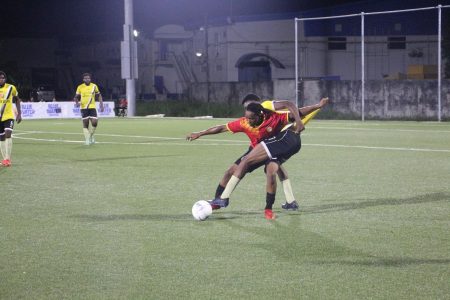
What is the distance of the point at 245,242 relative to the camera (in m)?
8.47

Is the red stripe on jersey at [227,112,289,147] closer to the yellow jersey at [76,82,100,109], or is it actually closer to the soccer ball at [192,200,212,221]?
the soccer ball at [192,200,212,221]

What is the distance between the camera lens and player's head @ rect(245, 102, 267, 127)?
994 centimetres

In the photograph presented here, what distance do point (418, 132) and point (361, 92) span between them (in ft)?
36.3

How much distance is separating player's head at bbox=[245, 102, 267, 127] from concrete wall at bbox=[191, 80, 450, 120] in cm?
2819

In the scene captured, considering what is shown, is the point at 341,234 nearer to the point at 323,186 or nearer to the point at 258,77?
the point at 323,186

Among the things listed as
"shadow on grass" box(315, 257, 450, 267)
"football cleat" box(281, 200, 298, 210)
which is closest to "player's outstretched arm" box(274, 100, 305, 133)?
"football cleat" box(281, 200, 298, 210)

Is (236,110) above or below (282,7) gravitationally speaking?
below

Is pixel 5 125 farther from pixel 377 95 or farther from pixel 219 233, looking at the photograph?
pixel 377 95

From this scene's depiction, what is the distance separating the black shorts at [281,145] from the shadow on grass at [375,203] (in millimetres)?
892

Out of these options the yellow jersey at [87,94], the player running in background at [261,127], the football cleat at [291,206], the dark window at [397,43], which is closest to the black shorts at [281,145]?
the player running in background at [261,127]

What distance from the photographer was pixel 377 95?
39.1m

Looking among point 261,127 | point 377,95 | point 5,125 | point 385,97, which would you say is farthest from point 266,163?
point 377,95

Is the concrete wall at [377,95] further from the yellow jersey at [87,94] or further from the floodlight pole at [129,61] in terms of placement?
the yellow jersey at [87,94]

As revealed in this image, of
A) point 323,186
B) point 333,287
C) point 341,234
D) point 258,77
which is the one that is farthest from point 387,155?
point 258,77
